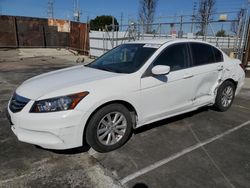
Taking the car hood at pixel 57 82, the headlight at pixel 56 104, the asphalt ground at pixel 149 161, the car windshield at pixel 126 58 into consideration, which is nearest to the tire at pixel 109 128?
the asphalt ground at pixel 149 161

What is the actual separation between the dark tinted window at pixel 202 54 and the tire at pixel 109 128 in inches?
71.3

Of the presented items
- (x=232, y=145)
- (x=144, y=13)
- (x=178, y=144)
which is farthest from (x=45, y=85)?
(x=144, y=13)

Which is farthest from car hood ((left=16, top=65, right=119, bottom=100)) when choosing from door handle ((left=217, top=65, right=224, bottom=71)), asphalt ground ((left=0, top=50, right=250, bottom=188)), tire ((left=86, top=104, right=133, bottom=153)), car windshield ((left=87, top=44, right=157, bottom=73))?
door handle ((left=217, top=65, right=224, bottom=71))

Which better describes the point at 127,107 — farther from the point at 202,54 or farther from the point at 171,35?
the point at 171,35

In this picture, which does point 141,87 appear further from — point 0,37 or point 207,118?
point 0,37

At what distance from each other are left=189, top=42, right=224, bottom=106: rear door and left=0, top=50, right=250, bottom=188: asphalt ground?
607 mm

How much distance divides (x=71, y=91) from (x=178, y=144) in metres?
1.86

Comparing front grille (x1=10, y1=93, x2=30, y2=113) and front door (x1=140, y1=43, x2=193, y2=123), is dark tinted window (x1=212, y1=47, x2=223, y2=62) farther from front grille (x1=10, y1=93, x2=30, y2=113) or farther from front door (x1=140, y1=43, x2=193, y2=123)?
front grille (x1=10, y1=93, x2=30, y2=113)

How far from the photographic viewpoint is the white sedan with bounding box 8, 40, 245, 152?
305 cm

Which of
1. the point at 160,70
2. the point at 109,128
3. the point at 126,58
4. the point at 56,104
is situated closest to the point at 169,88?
the point at 160,70

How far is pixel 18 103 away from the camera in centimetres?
325

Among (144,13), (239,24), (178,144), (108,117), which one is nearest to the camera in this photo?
(108,117)

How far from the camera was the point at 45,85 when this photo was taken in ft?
11.2

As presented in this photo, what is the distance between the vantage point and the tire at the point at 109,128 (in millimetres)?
3238
